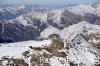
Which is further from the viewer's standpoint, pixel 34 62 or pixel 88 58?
pixel 88 58

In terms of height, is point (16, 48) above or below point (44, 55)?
above

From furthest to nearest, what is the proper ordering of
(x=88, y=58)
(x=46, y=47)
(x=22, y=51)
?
(x=88, y=58) < (x=46, y=47) < (x=22, y=51)

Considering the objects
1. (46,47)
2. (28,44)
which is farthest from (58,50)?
(28,44)

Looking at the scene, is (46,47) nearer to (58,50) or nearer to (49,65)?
(58,50)

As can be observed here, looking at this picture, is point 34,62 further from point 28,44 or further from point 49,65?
point 28,44

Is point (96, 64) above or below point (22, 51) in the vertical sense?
below

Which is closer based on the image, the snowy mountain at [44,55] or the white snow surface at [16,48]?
the snowy mountain at [44,55]

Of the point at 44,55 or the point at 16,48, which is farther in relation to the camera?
the point at 16,48

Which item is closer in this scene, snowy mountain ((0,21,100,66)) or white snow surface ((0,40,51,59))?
snowy mountain ((0,21,100,66))

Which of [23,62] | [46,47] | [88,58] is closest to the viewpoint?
[23,62]
